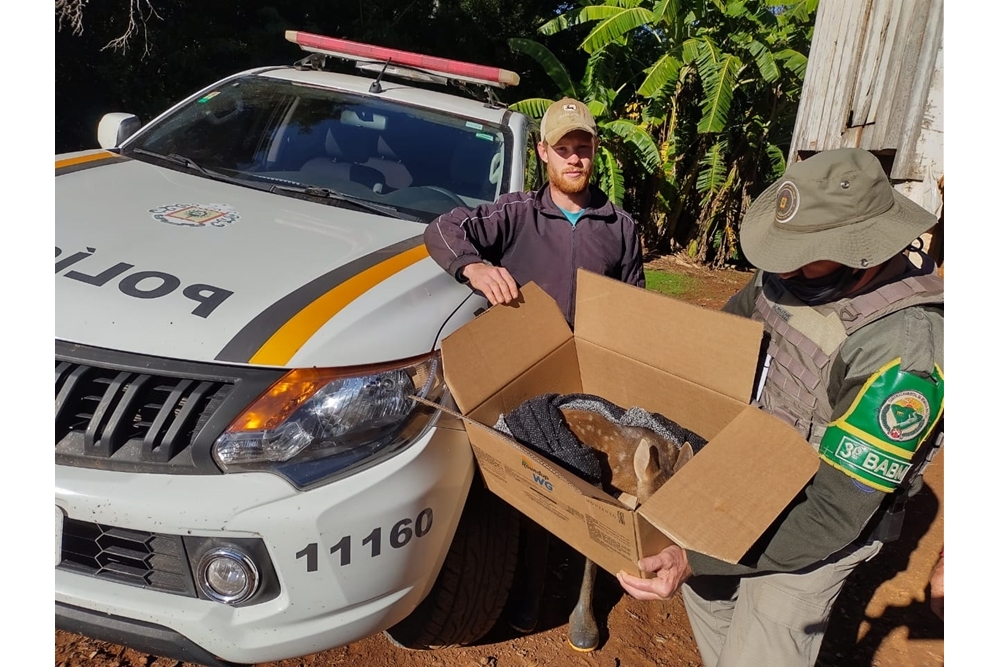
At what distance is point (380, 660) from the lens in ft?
7.51

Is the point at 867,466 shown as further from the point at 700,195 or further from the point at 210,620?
the point at 700,195

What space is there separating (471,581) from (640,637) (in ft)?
3.03

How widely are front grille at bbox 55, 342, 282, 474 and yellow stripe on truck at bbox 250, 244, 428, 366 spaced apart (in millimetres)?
47

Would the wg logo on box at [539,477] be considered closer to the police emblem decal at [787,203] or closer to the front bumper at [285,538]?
the front bumper at [285,538]

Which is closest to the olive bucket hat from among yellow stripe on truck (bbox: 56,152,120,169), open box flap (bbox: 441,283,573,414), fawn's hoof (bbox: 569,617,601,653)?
open box flap (bbox: 441,283,573,414)

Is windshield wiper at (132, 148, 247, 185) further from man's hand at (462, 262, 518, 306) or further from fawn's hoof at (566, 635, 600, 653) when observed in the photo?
fawn's hoof at (566, 635, 600, 653)

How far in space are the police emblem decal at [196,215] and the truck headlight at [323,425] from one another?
0.83m

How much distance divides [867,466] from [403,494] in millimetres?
1089

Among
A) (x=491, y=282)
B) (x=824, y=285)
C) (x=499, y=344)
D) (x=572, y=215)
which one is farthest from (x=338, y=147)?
(x=824, y=285)

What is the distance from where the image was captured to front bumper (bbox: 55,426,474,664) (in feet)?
5.01

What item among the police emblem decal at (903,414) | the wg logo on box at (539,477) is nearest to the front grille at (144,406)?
the wg logo on box at (539,477)

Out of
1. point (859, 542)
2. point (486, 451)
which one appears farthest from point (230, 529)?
point (859, 542)

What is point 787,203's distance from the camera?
167 centimetres

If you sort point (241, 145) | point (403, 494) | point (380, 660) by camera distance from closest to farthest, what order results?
point (403, 494)
point (380, 660)
point (241, 145)
